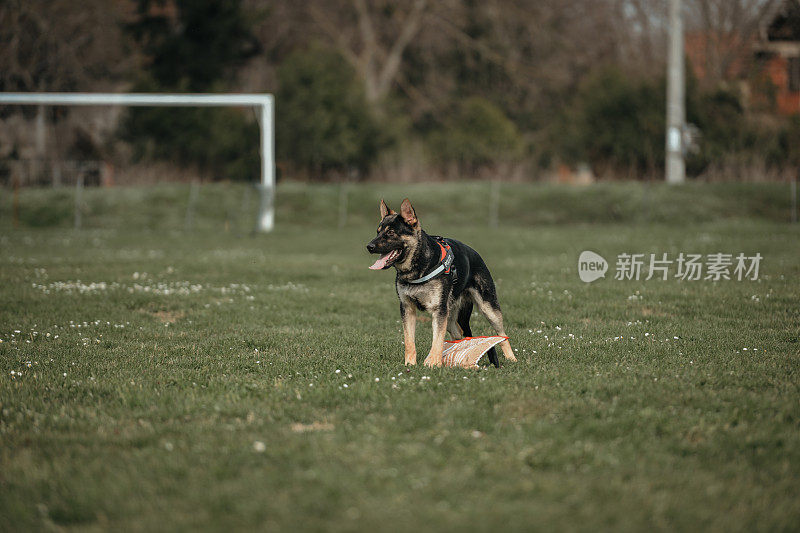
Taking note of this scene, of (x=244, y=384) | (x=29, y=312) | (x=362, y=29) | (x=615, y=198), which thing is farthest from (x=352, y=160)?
(x=244, y=384)

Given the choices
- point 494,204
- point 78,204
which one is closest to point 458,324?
point 494,204

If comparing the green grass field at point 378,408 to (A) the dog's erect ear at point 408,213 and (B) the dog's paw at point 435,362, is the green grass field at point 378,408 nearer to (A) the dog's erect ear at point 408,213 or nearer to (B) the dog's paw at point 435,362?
(B) the dog's paw at point 435,362

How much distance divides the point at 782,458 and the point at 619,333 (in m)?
3.96

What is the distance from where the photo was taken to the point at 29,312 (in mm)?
10414

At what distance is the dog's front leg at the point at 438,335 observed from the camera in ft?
22.3

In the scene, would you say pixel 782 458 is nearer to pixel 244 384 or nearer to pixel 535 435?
pixel 535 435

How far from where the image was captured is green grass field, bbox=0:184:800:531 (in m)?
4.14

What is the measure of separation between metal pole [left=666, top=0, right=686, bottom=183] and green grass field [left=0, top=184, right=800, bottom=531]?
15.5m

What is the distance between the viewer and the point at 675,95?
28656 millimetres

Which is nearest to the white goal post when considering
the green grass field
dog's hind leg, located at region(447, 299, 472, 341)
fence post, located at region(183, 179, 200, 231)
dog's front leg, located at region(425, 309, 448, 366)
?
fence post, located at region(183, 179, 200, 231)

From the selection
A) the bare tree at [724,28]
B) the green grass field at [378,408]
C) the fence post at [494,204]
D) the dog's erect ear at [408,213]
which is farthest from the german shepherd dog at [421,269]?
the bare tree at [724,28]

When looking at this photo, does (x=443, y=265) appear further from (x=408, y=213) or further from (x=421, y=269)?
(x=408, y=213)

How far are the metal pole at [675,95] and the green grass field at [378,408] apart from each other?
1549 centimetres

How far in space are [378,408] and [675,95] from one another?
84.8 feet
